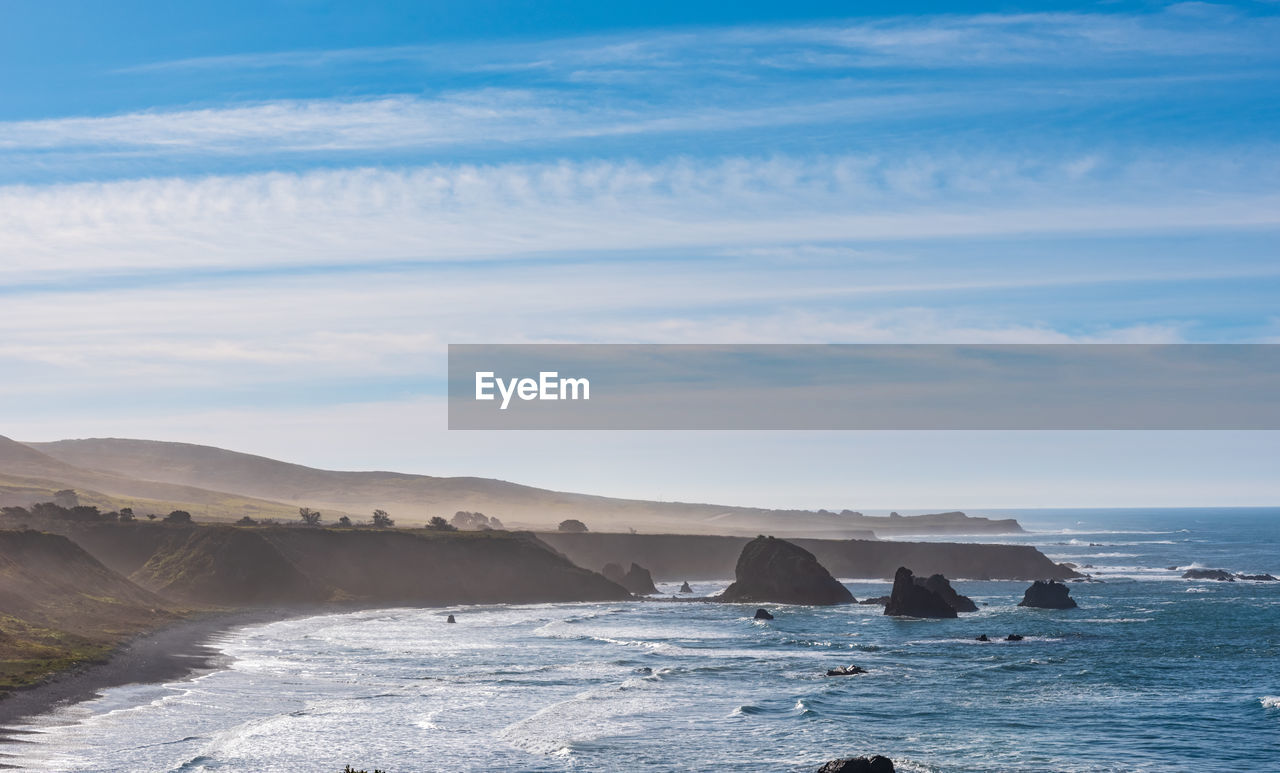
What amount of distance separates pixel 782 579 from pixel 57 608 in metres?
82.8

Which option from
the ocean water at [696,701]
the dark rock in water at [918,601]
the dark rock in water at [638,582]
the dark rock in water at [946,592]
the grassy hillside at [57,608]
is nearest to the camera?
the ocean water at [696,701]

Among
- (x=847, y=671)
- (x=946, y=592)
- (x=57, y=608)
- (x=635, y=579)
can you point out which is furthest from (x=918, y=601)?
(x=57, y=608)

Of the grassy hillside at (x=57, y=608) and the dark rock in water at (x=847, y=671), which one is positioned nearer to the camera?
the grassy hillside at (x=57, y=608)

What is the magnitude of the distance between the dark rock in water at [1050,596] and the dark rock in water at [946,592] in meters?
6.91

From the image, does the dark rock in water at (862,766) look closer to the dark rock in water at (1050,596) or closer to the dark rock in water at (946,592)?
the dark rock in water at (946,592)

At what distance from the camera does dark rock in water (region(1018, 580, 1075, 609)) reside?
131250mm

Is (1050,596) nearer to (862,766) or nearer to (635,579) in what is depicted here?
(635,579)

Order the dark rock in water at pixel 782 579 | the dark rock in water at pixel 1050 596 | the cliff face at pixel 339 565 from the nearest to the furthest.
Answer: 1. the dark rock in water at pixel 1050 596
2. the cliff face at pixel 339 565
3. the dark rock in water at pixel 782 579

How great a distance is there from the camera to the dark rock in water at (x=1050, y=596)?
13125cm

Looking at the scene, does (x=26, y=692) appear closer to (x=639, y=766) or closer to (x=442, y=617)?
(x=639, y=766)

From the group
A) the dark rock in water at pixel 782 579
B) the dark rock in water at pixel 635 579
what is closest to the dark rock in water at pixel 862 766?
the dark rock in water at pixel 782 579

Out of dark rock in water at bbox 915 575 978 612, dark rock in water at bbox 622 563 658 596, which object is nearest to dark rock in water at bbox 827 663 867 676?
dark rock in water at bbox 915 575 978 612

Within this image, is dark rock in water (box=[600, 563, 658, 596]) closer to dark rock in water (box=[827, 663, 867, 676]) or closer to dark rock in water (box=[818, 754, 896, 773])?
dark rock in water (box=[827, 663, 867, 676])

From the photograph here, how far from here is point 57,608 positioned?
312 feet
